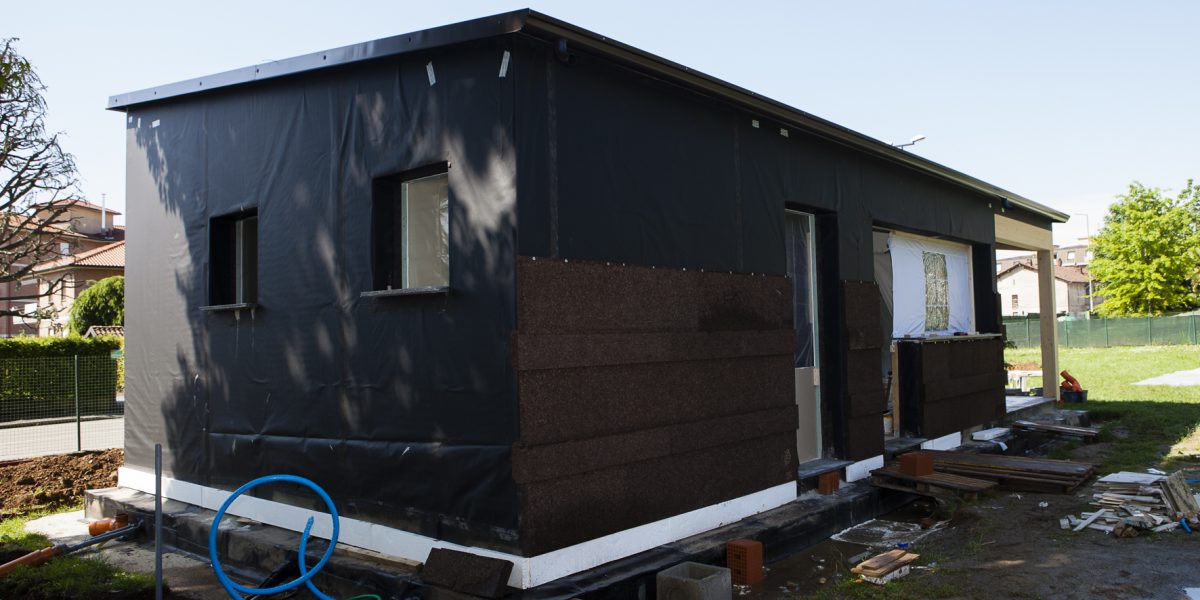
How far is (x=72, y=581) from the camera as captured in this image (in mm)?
6004

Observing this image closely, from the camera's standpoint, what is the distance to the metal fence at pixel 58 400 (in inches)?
570

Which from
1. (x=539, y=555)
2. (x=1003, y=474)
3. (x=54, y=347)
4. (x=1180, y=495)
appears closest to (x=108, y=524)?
(x=539, y=555)

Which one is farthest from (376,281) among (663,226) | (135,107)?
(135,107)

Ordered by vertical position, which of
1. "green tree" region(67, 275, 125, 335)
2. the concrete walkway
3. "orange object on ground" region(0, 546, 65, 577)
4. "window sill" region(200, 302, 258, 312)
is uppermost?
"green tree" region(67, 275, 125, 335)

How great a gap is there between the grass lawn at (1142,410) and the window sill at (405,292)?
8.77m

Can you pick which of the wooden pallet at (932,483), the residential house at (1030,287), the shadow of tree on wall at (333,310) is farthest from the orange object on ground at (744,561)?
the residential house at (1030,287)

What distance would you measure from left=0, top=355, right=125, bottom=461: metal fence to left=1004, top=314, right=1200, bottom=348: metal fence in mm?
37455

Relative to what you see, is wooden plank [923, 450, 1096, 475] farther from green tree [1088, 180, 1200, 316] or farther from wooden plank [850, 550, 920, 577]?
green tree [1088, 180, 1200, 316]

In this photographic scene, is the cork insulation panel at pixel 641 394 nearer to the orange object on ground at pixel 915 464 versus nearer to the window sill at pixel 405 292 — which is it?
the window sill at pixel 405 292

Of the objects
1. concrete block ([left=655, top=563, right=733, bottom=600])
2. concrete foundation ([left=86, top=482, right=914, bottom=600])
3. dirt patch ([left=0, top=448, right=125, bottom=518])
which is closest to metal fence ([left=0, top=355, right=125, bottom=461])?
dirt patch ([left=0, top=448, right=125, bottom=518])

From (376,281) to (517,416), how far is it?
5.73ft

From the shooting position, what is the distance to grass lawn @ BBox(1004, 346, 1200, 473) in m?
10.6

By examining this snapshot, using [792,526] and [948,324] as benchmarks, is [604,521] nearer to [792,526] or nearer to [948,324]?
[792,526]

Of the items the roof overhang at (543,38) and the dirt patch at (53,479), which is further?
the dirt patch at (53,479)
